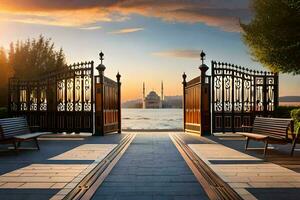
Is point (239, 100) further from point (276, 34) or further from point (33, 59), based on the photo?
point (33, 59)

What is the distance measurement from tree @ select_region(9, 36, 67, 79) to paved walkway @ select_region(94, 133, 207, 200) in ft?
94.5

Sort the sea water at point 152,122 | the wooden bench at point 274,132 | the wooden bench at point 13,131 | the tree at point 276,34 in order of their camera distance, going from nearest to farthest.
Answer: the wooden bench at point 274,132 → the wooden bench at point 13,131 → the tree at point 276,34 → the sea water at point 152,122

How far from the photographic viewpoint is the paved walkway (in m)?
6.51

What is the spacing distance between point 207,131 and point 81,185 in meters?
12.8

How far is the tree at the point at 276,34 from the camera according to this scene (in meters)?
18.7

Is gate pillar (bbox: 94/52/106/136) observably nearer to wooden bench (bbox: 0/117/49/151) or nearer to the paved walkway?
wooden bench (bbox: 0/117/49/151)

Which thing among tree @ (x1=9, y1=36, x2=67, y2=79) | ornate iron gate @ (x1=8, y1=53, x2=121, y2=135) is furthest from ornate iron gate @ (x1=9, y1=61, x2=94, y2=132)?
tree @ (x1=9, y1=36, x2=67, y2=79)

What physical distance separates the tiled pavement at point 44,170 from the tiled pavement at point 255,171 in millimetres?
3007

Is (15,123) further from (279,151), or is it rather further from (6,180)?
(279,151)

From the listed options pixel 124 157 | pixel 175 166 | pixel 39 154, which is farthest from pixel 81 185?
pixel 39 154

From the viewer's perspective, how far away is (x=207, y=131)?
19.5m

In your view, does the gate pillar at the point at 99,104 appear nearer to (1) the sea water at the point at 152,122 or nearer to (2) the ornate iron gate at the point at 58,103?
(2) the ornate iron gate at the point at 58,103

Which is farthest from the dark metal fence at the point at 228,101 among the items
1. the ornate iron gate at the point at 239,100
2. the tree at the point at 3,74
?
the tree at the point at 3,74

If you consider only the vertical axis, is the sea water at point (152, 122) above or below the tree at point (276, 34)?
below
